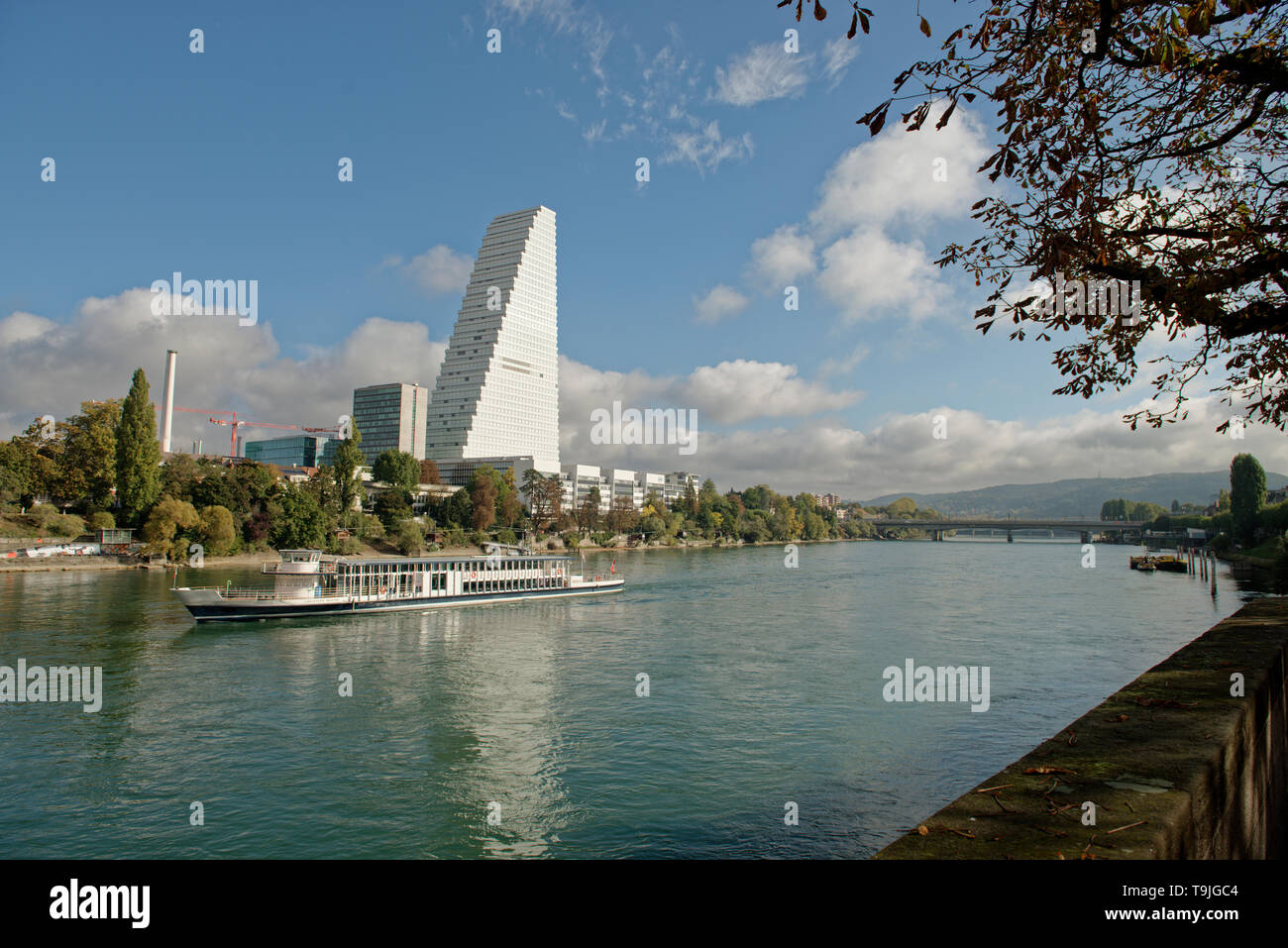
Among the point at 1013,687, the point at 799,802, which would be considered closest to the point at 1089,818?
the point at 799,802

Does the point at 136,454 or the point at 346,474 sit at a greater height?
the point at 136,454

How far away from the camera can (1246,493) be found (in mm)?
98188

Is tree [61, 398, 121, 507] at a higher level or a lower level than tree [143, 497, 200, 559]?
higher

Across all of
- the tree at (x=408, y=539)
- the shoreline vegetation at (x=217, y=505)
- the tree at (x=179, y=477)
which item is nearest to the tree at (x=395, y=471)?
the shoreline vegetation at (x=217, y=505)

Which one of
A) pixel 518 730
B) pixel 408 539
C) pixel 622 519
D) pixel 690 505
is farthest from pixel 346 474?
pixel 690 505

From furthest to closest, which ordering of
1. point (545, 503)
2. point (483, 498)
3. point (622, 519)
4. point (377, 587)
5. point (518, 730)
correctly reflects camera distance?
point (622, 519) → point (545, 503) → point (483, 498) → point (377, 587) → point (518, 730)

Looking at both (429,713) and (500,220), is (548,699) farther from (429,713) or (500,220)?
(500,220)

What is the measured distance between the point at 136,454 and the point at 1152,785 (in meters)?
88.6

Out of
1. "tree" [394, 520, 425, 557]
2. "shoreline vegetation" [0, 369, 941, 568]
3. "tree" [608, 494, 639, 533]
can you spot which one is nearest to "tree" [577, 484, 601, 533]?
"tree" [608, 494, 639, 533]

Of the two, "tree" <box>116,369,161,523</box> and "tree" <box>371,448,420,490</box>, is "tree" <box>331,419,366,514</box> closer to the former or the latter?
"tree" <box>116,369,161,523</box>

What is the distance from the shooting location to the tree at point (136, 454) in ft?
244

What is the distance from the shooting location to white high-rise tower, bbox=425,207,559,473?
170 m

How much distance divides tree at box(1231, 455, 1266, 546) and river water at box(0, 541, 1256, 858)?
70.2 meters

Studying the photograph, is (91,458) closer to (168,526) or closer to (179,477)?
(179,477)
